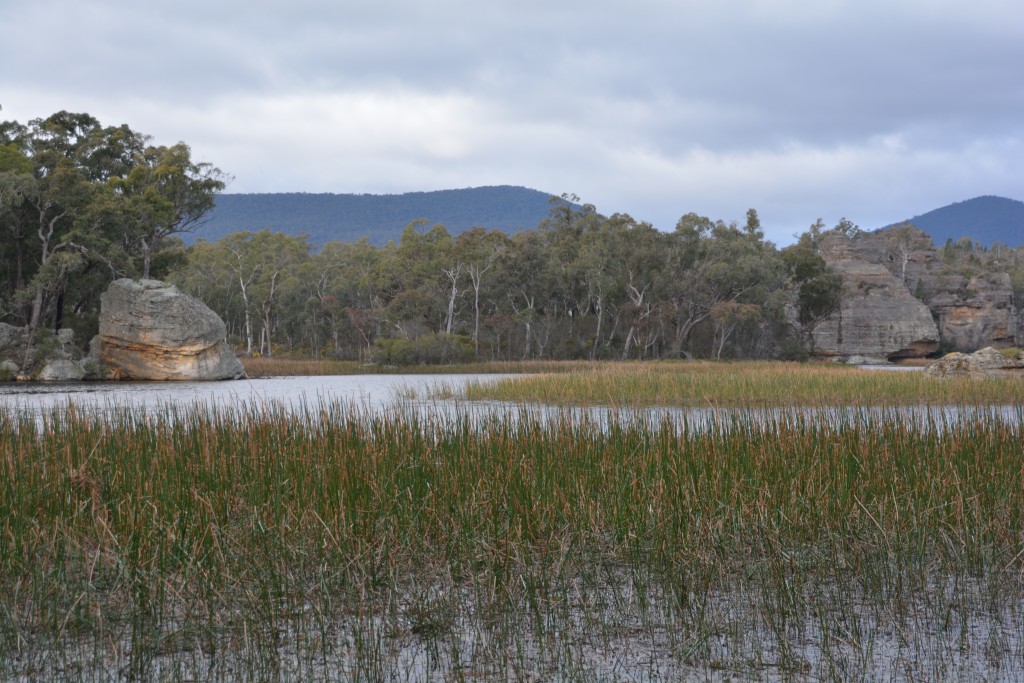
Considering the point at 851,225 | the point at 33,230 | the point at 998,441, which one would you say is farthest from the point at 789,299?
the point at 998,441

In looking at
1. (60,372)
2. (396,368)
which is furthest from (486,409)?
(396,368)

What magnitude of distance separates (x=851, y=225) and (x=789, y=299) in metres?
32.7

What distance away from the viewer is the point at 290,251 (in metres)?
64.9

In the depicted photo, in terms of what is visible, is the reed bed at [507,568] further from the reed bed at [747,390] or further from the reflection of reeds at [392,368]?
the reflection of reeds at [392,368]

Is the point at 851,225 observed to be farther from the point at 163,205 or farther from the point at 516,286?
the point at 163,205

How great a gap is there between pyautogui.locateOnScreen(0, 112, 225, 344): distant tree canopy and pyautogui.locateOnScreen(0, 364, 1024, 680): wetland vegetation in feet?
90.3

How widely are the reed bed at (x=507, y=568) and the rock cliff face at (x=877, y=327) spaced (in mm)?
53960

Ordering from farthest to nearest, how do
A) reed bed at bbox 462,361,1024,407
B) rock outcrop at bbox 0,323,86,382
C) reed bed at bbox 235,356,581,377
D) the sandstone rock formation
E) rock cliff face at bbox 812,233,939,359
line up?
rock cliff face at bbox 812,233,939,359
reed bed at bbox 235,356,581,377
the sandstone rock formation
rock outcrop at bbox 0,323,86,382
reed bed at bbox 462,361,1024,407

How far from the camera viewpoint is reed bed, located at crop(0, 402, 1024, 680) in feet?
12.3

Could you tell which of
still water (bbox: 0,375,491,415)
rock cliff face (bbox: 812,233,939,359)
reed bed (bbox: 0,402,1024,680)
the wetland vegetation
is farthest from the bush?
reed bed (bbox: 0,402,1024,680)

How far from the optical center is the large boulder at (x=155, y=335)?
32.9 m

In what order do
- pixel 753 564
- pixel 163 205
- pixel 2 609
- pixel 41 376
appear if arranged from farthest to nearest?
pixel 163 205
pixel 41 376
pixel 753 564
pixel 2 609

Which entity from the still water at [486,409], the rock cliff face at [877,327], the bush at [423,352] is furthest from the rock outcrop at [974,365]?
the rock cliff face at [877,327]

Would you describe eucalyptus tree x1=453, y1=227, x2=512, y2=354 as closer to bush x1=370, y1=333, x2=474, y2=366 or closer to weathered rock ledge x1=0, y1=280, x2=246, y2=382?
bush x1=370, y1=333, x2=474, y2=366
